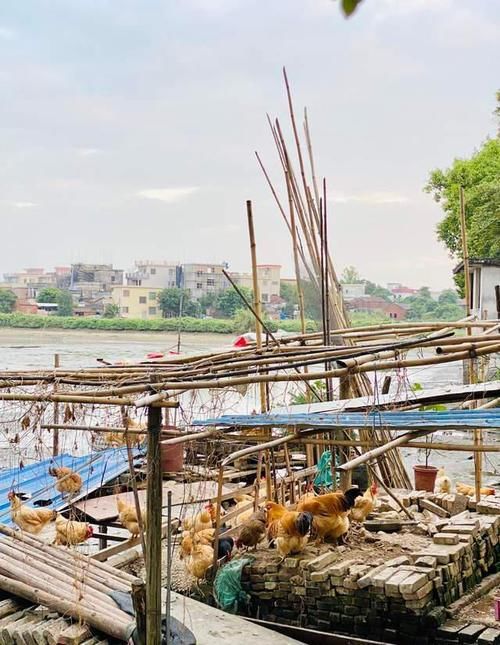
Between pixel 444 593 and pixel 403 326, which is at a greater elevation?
pixel 403 326

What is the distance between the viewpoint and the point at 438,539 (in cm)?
536

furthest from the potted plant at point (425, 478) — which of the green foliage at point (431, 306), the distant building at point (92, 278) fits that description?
Answer: the distant building at point (92, 278)

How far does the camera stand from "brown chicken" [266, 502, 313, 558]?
4988mm

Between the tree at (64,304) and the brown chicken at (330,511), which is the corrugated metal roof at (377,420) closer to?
the brown chicken at (330,511)

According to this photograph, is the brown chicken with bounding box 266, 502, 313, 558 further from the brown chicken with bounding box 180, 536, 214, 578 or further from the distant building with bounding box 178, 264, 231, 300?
the distant building with bounding box 178, 264, 231, 300

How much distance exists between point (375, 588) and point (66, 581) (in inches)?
77.8

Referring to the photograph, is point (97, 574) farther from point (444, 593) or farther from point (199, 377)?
point (444, 593)

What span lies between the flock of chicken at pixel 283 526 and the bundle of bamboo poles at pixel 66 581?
562 mm

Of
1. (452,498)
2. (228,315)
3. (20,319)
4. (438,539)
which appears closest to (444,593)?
(438,539)

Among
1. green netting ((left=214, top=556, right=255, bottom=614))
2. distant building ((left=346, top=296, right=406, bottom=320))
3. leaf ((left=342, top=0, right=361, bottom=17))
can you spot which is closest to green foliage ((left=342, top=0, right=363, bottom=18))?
leaf ((left=342, top=0, right=361, bottom=17))

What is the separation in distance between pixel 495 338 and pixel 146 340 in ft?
102

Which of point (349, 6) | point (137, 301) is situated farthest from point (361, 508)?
point (137, 301)

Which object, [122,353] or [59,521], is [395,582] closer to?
[59,521]

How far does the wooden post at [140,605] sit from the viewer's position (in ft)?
12.9
